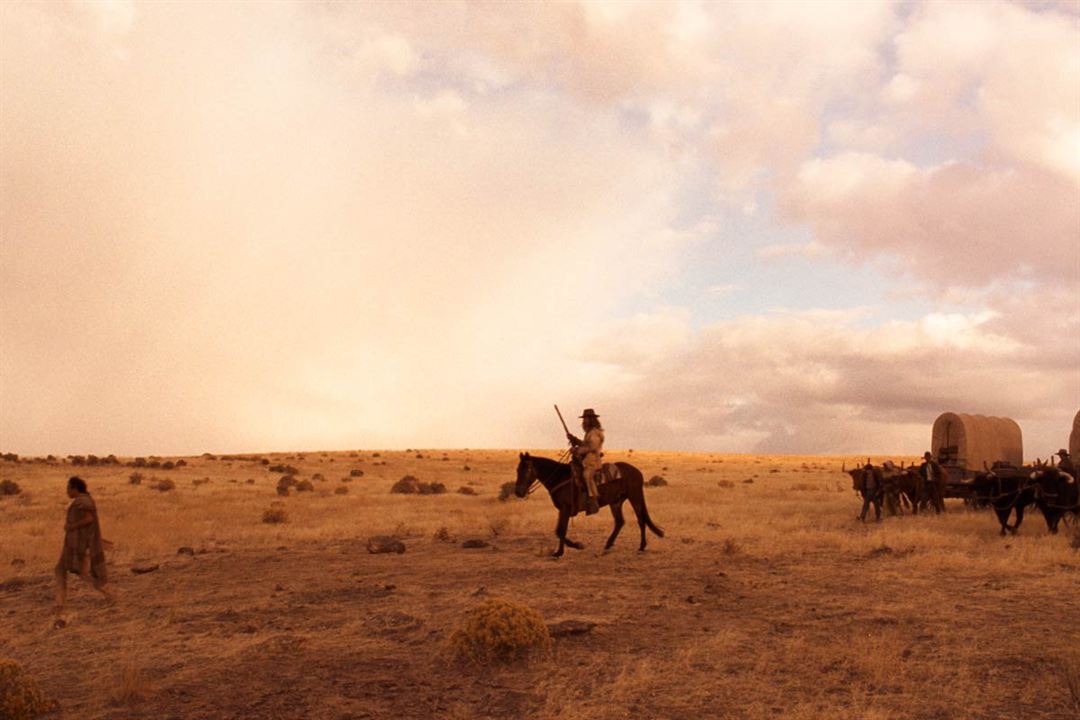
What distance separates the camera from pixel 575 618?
11.7 m

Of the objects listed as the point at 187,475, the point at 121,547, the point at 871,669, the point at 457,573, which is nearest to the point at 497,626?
the point at 871,669

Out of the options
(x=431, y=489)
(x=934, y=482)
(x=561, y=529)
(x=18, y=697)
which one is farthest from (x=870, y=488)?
(x=18, y=697)

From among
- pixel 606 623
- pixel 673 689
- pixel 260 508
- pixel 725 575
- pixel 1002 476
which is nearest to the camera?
pixel 673 689

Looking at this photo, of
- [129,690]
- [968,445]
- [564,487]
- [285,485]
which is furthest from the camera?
[285,485]

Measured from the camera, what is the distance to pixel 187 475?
48000 millimetres

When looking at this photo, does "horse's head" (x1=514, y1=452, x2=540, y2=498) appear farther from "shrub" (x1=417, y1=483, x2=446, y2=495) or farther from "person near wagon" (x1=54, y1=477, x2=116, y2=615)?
"shrub" (x1=417, y1=483, x2=446, y2=495)

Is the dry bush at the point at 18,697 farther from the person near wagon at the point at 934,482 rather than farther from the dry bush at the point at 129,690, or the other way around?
the person near wagon at the point at 934,482

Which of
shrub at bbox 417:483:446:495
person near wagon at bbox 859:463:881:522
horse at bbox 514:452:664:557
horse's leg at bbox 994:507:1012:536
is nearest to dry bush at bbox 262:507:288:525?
horse at bbox 514:452:664:557

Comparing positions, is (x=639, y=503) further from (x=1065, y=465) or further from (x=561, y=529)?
(x=1065, y=465)

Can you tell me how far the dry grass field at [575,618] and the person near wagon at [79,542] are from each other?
0.71 metres

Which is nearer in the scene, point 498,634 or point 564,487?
point 498,634

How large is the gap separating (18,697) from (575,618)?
695 cm

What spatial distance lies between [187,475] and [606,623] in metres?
43.1

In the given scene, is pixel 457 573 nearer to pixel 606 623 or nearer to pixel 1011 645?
pixel 606 623
